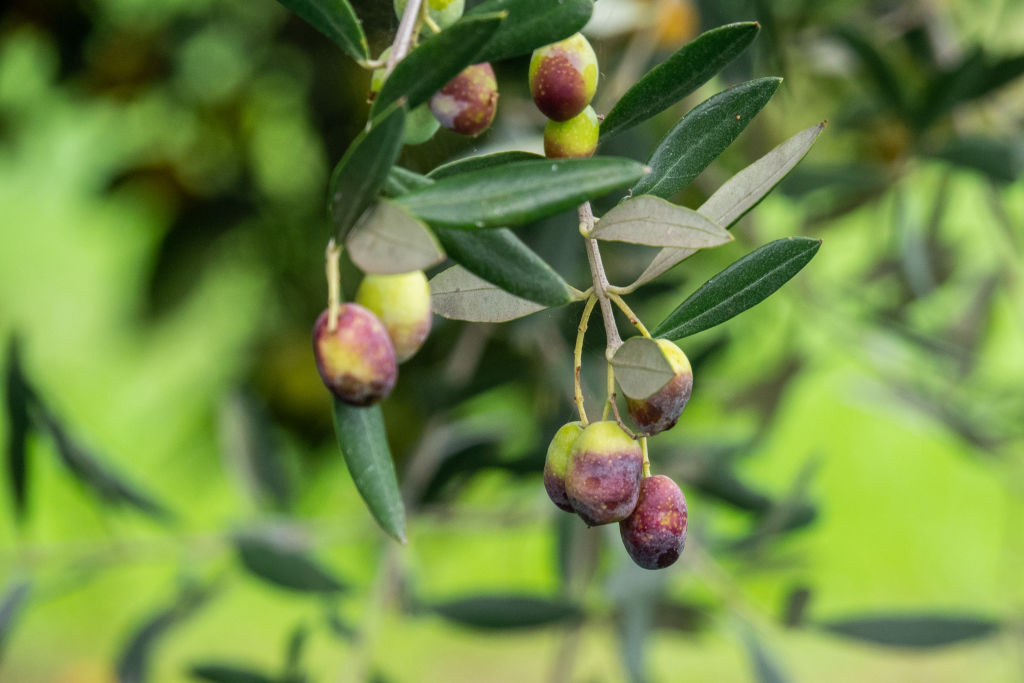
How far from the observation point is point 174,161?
0.89 metres

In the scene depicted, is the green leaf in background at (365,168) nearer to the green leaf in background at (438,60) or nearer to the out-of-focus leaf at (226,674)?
the green leaf in background at (438,60)

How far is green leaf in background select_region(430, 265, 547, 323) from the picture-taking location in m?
0.21

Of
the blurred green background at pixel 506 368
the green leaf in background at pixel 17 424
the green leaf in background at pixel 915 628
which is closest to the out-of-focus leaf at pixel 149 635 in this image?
the blurred green background at pixel 506 368

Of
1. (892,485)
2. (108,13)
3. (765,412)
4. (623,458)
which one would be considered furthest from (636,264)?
(892,485)

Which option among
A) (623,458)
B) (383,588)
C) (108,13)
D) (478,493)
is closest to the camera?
(623,458)

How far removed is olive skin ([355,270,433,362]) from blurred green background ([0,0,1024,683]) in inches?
2.4

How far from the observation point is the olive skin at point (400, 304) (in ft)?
0.66

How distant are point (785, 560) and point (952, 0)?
0.53m

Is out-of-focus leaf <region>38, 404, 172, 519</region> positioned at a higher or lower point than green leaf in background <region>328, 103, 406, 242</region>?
lower

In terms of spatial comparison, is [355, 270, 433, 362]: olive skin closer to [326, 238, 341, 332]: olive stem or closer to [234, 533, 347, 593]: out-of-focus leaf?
[326, 238, 341, 332]: olive stem

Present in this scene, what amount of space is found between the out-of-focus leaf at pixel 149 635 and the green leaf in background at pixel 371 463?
1.39 ft

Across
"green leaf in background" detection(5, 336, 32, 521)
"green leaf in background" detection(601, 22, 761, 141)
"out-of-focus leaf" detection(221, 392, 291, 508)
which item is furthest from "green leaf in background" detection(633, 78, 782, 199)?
"out-of-focus leaf" detection(221, 392, 291, 508)

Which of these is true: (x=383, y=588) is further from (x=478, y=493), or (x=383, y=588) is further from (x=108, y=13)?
(x=108, y=13)

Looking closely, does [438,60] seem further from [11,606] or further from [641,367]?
[11,606]
